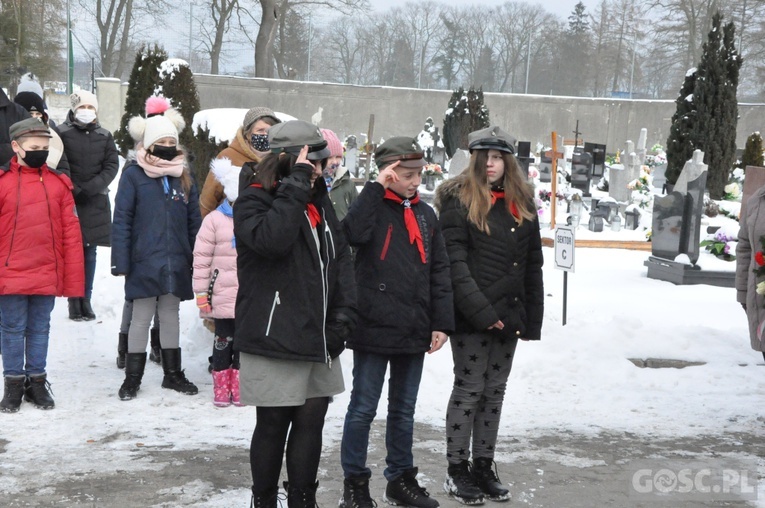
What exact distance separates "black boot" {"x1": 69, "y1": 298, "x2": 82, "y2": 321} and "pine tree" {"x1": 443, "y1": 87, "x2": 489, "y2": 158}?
19.7m

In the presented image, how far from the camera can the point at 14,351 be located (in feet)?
19.8

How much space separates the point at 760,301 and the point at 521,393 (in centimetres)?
187

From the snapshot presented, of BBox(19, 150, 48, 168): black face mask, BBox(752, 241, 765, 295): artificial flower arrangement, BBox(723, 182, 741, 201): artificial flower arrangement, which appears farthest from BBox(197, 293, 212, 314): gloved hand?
BBox(723, 182, 741, 201): artificial flower arrangement

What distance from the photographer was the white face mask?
8.14 metres

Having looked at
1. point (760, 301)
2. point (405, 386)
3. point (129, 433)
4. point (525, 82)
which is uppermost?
point (525, 82)

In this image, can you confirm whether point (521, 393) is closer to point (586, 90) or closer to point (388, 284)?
point (388, 284)

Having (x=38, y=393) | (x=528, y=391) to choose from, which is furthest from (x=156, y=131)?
→ (x=528, y=391)

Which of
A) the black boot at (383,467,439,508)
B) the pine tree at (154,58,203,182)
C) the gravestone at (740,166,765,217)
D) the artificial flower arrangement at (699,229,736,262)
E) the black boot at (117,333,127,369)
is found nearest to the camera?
the black boot at (383,467,439,508)

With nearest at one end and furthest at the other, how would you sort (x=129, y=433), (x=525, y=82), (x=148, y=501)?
(x=148, y=501)
(x=129, y=433)
(x=525, y=82)

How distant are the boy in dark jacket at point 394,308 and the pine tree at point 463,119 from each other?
23.1m

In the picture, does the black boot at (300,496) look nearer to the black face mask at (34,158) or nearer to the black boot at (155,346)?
the black face mask at (34,158)

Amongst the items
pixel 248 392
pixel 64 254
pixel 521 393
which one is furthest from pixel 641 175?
pixel 248 392

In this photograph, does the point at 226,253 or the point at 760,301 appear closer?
the point at 760,301

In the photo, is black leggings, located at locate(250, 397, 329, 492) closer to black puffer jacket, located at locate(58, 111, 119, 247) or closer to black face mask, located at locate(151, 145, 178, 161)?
black face mask, located at locate(151, 145, 178, 161)
